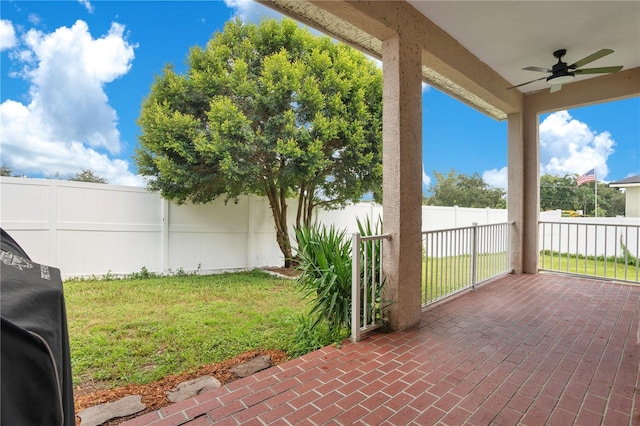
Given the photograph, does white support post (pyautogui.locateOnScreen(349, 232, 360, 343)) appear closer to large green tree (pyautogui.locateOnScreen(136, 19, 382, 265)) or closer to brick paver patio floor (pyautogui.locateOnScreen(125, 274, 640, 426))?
brick paver patio floor (pyautogui.locateOnScreen(125, 274, 640, 426))

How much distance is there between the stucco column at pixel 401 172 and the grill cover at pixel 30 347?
2705mm

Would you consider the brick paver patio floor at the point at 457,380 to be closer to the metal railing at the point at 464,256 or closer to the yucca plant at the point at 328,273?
the yucca plant at the point at 328,273

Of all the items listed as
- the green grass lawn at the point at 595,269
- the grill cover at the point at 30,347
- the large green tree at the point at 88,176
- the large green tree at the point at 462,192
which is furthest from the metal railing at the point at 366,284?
the large green tree at the point at 462,192

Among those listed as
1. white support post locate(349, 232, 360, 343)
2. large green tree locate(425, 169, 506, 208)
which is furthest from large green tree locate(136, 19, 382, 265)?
large green tree locate(425, 169, 506, 208)

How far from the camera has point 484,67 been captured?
14.5 feet

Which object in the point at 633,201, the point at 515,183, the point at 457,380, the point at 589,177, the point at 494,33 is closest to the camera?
the point at 457,380

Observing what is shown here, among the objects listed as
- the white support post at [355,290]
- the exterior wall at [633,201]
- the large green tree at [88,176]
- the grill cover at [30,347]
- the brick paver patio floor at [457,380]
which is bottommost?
the brick paver patio floor at [457,380]

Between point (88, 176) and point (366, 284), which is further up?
point (88, 176)

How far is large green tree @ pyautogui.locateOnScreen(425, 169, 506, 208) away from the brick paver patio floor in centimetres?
2143

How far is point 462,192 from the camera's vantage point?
2408cm

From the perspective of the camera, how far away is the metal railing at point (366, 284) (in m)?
2.83

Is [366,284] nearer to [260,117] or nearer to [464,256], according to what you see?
[464,256]

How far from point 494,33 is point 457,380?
3.73 m

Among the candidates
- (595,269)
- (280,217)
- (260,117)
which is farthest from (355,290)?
(595,269)
